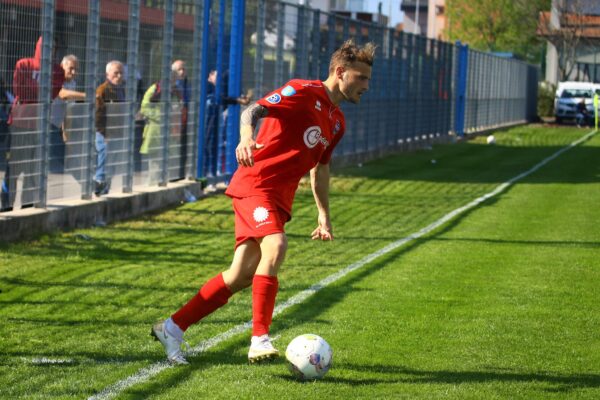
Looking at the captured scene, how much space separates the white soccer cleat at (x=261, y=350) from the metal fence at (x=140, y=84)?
5746mm

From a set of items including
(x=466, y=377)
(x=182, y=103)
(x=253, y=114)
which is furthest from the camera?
(x=182, y=103)

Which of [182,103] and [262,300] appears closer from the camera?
[262,300]

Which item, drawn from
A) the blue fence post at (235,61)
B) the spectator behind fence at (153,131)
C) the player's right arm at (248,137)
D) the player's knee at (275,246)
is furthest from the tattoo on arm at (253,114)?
the blue fence post at (235,61)

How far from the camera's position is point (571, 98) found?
63000 mm

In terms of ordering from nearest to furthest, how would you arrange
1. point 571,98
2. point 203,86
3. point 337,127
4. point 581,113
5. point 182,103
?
point 337,127 < point 182,103 < point 203,86 < point 581,113 < point 571,98

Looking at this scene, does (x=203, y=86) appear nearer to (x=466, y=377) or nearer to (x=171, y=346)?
(x=171, y=346)

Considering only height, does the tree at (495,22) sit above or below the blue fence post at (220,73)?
above

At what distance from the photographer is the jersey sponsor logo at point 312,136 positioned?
7.30 m

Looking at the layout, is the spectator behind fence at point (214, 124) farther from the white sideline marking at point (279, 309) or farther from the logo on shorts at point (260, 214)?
the logo on shorts at point (260, 214)

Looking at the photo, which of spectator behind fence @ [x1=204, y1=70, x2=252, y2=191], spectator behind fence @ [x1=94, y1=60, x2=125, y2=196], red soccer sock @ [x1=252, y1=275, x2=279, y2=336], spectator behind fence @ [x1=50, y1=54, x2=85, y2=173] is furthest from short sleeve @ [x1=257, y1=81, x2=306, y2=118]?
spectator behind fence @ [x1=204, y1=70, x2=252, y2=191]

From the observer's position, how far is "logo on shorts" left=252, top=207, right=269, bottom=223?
7.13m

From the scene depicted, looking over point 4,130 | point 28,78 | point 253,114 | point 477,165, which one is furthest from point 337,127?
point 477,165

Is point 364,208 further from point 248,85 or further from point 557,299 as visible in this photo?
point 557,299

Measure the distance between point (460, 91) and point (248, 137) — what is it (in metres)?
37.8
